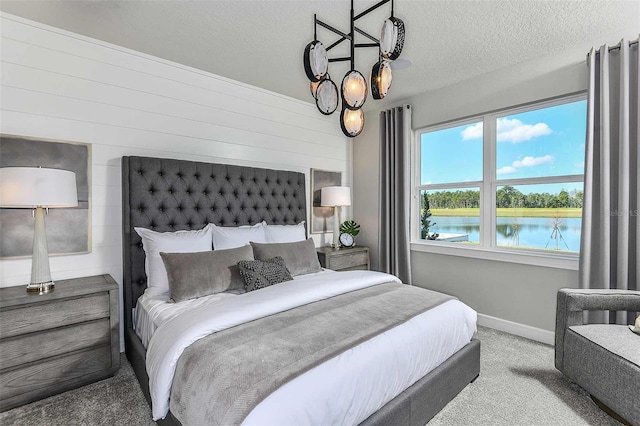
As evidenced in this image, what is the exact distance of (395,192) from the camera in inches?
155

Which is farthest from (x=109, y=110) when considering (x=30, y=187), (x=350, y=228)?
(x=350, y=228)

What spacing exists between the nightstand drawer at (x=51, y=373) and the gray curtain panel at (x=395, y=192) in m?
3.02

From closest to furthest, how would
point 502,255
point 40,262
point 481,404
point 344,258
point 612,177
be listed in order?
point 481,404 < point 40,262 < point 612,177 < point 502,255 < point 344,258

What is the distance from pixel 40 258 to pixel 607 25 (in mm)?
4355

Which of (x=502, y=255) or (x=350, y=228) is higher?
(x=350, y=228)

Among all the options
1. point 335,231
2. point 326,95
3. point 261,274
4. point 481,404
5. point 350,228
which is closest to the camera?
point 326,95

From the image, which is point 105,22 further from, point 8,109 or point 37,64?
point 8,109

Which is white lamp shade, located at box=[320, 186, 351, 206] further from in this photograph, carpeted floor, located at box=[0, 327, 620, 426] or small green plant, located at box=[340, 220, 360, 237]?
carpeted floor, located at box=[0, 327, 620, 426]

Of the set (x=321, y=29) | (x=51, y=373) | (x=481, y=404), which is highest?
(x=321, y=29)

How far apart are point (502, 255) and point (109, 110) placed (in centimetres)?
379

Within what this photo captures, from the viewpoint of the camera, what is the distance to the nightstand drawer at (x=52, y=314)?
1.87 m

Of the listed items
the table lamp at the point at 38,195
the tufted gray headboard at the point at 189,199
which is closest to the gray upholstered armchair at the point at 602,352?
the tufted gray headboard at the point at 189,199

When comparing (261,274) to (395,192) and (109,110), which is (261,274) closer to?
(109,110)

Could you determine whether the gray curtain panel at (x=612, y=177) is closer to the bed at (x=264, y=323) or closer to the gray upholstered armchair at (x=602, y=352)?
the gray upholstered armchair at (x=602, y=352)
